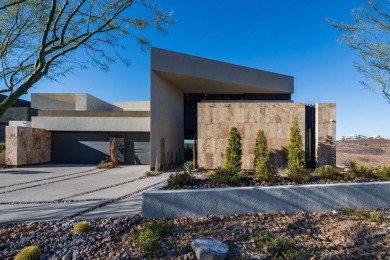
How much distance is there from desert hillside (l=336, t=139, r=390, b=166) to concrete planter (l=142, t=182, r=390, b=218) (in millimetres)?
8092

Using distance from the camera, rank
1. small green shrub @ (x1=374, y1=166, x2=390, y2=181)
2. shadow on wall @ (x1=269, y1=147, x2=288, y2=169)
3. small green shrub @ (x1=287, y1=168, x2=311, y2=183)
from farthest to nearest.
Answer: shadow on wall @ (x1=269, y1=147, x2=288, y2=169) < small green shrub @ (x1=374, y1=166, x2=390, y2=181) < small green shrub @ (x1=287, y1=168, x2=311, y2=183)

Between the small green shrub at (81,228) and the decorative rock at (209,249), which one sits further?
the small green shrub at (81,228)

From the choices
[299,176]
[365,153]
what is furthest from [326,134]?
[365,153]

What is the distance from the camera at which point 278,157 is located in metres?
11.0

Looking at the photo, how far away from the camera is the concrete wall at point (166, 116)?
1216 centimetres

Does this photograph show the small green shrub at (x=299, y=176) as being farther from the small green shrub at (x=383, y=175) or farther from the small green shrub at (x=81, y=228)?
the small green shrub at (x=81, y=228)

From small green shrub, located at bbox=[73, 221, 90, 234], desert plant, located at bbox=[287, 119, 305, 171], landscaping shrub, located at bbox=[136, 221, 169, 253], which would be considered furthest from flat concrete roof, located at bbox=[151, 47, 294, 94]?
landscaping shrub, located at bbox=[136, 221, 169, 253]

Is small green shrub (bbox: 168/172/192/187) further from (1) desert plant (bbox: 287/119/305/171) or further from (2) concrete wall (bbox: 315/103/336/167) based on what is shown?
(2) concrete wall (bbox: 315/103/336/167)

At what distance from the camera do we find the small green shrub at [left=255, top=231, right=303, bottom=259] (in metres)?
3.48

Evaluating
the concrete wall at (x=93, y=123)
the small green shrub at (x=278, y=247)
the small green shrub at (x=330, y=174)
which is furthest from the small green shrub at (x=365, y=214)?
the concrete wall at (x=93, y=123)

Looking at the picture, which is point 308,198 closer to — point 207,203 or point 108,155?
point 207,203

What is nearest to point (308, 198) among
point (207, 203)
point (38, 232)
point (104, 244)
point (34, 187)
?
point (207, 203)

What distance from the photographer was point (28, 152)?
49.7 feet

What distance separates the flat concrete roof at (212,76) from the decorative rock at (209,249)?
33.3ft
